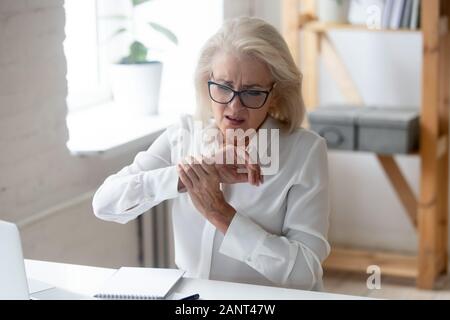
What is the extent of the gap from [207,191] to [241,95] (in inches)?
9.3

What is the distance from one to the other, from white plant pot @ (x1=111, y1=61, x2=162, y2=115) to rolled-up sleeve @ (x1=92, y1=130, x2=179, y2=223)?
1.27 metres

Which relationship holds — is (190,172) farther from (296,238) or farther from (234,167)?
(296,238)

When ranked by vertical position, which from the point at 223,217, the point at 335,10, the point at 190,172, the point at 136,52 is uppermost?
the point at 335,10

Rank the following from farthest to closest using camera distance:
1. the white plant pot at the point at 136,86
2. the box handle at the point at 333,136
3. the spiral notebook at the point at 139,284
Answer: the box handle at the point at 333,136, the white plant pot at the point at 136,86, the spiral notebook at the point at 139,284

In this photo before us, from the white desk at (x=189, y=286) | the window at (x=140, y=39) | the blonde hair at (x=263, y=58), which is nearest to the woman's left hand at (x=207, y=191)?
the white desk at (x=189, y=286)

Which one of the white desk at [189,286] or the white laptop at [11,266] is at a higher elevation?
the white laptop at [11,266]

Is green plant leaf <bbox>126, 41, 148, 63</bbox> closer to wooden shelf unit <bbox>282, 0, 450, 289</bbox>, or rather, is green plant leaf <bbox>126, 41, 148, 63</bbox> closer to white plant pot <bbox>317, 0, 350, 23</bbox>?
wooden shelf unit <bbox>282, 0, 450, 289</bbox>

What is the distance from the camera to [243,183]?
2.11 m

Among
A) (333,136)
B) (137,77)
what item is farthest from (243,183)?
(333,136)

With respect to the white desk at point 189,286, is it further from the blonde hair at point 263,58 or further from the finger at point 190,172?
the blonde hair at point 263,58

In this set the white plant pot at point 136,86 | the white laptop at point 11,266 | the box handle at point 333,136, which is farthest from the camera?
the box handle at point 333,136

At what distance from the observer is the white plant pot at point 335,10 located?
3.81 metres

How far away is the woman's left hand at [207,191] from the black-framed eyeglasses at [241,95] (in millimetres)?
→ 170

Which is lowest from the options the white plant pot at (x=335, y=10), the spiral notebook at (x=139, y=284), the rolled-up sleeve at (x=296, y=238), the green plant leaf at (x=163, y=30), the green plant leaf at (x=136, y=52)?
the spiral notebook at (x=139, y=284)
